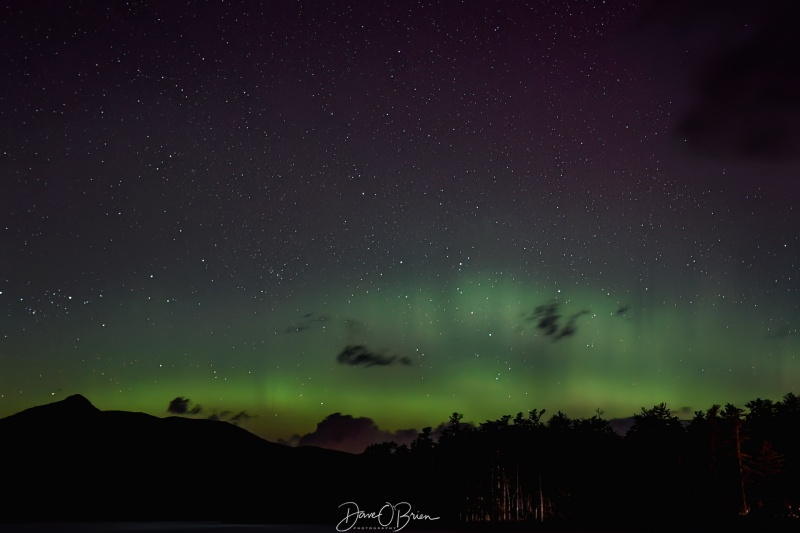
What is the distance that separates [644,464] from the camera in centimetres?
7994

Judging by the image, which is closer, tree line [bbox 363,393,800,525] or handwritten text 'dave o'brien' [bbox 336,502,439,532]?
tree line [bbox 363,393,800,525]

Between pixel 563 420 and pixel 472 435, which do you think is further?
pixel 563 420

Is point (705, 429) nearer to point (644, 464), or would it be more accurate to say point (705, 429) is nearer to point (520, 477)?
point (644, 464)

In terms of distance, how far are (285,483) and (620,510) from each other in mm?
118434

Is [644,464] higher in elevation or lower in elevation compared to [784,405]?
lower

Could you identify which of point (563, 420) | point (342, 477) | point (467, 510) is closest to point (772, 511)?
point (467, 510)

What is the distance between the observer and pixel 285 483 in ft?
603

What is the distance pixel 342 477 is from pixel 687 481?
259ft

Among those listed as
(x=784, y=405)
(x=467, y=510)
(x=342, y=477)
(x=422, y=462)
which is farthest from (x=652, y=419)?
(x=342, y=477)

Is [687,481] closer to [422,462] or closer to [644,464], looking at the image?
[644,464]

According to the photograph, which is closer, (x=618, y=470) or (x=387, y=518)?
(x=618, y=470)

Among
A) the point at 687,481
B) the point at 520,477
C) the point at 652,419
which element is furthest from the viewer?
the point at 520,477

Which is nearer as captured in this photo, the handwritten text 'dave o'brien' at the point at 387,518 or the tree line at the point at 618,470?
the tree line at the point at 618,470

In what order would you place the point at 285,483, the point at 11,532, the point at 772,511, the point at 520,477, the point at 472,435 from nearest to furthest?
the point at 772,511
the point at 520,477
the point at 472,435
the point at 11,532
the point at 285,483
